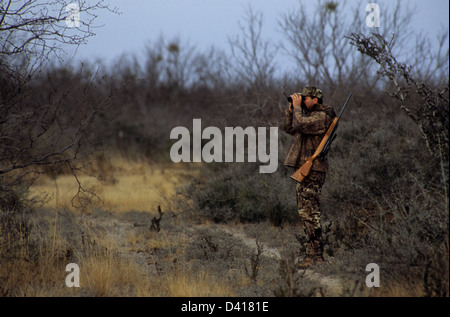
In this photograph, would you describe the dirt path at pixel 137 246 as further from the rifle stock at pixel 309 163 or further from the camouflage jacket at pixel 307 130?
the camouflage jacket at pixel 307 130

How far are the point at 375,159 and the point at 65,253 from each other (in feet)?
16.6

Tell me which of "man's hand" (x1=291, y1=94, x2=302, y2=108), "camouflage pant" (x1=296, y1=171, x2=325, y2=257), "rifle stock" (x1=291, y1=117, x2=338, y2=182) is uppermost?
"man's hand" (x1=291, y1=94, x2=302, y2=108)

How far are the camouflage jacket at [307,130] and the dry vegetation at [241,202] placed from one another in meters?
0.78

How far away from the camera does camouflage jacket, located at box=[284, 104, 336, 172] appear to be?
18.8 feet

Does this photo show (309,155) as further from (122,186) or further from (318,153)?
(122,186)

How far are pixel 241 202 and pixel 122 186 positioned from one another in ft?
17.5

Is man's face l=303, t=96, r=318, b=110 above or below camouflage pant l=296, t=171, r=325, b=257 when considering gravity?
above

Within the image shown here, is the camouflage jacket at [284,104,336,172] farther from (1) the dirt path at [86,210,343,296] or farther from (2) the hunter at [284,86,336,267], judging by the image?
(1) the dirt path at [86,210,343,296]

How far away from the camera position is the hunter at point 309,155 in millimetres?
5812

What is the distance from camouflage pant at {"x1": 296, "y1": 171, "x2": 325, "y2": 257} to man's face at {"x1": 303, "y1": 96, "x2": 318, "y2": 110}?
0.80 meters
